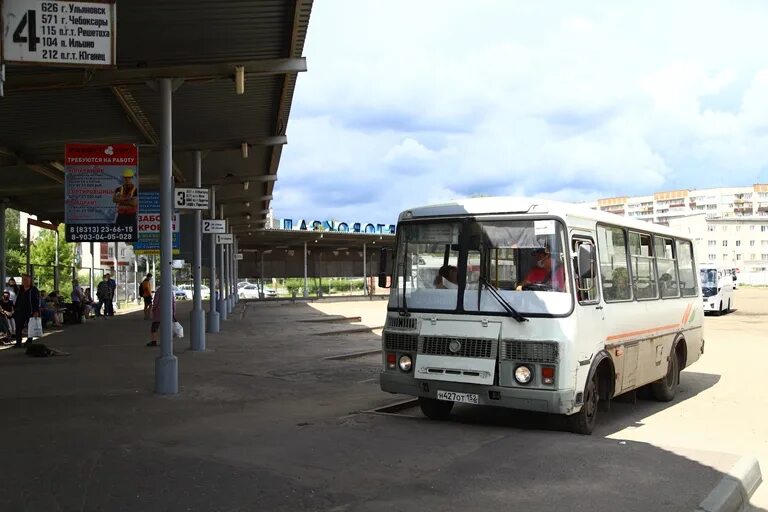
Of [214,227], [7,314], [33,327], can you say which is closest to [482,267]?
[214,227]

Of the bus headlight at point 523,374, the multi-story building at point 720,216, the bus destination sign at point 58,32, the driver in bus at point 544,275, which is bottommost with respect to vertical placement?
the bus headlight at point 523,374

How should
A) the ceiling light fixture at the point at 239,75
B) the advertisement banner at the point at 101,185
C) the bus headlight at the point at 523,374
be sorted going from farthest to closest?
the advertisement banner at the point at 101,185 → the ceiling light fixture at the point at 239,75 → the bus headlight at the point at 523,374

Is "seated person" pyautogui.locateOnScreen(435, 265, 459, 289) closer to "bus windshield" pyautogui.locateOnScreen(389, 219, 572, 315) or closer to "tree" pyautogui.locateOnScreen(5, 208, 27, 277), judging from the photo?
"bus windshield" pyautogui.locateOnScreen(389, 219, 572, 315)

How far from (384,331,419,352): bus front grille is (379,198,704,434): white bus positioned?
0.5 inches

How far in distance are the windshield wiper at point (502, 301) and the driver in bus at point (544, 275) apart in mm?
232

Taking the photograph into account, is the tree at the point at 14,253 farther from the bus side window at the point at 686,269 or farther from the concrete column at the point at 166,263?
the bus side window at the point at 686,269

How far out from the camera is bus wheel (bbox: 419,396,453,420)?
898cm

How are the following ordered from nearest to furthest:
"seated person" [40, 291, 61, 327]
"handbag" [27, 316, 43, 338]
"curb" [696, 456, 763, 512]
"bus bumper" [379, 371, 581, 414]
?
"curb" [696, 456, 763, 512], "bus bumper" [379, 371, 581, 414], "handbag" [27, 316, 43, 338], "seated person" [40, 291, 61, 327]

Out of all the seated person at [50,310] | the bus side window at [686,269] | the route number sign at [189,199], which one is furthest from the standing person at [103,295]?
the bus side window at [686,269]

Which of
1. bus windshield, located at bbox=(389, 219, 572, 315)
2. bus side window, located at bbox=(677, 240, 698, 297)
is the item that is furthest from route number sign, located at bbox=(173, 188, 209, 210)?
bus side window, located at bbox=(677, 240, 698, 297)

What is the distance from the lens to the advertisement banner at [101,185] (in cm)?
1340

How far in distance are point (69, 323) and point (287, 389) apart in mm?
19650

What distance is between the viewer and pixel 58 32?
6777mm

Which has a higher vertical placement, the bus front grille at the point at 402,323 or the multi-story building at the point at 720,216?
the multi-story building at the point at 720,216
